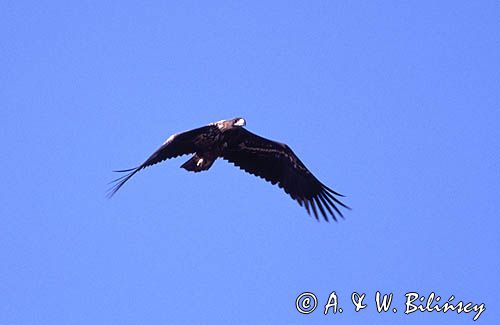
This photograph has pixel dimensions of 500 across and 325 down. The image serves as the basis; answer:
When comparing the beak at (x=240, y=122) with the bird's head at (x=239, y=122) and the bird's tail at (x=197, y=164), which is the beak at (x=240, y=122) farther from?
the bird's tail at (x=197, y=164)

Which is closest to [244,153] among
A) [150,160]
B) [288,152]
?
[288,152]

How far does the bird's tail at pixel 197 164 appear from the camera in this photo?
16.6 metres

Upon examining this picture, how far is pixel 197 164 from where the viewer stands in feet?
54.3

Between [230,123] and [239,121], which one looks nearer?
[239,121]

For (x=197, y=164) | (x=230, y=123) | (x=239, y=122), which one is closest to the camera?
(x=239, y=122)

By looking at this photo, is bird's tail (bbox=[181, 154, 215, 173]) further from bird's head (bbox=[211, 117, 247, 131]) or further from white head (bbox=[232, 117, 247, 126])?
white head (bbox=[232, 117, 247, 126])

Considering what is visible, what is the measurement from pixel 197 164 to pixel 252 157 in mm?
1356

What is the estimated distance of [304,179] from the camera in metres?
17.6

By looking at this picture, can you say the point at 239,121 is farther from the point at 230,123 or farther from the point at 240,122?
the point at 230,123

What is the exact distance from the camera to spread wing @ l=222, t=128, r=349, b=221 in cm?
1725

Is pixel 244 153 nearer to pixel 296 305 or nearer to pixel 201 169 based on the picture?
pixel 201 169

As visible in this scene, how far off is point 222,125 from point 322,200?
274 centimetres

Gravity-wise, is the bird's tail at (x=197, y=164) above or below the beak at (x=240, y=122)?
below

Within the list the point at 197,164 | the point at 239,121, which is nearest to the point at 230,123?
the point at 239,121
